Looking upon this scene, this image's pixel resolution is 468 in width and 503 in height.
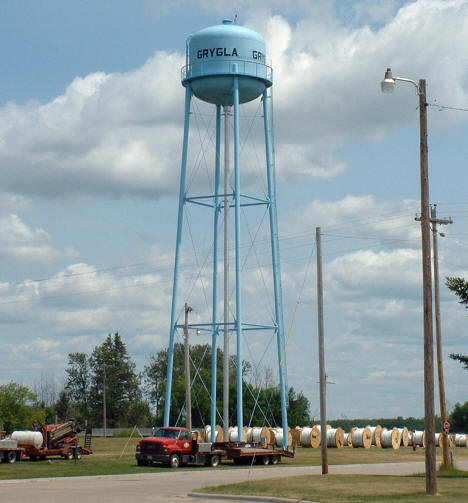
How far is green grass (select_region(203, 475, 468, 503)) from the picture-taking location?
76.4ft

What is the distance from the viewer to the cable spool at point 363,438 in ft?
213

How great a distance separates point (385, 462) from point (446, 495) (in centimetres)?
2516

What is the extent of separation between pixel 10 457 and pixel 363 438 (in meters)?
28.7

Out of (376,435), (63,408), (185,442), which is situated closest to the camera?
(185,442)

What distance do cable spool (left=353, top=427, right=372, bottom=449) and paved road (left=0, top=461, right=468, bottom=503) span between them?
25.4 meters

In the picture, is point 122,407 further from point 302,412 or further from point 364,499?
point 364,499

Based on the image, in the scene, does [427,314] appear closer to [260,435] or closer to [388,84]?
→ [388,84]

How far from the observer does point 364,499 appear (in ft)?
75.7

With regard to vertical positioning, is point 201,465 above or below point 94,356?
below

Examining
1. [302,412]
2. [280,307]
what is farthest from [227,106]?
[302,412]

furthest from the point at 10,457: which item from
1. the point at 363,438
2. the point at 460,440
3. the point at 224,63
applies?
the point at 460,440

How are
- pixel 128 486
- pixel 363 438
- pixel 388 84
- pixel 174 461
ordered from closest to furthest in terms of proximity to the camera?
pixel 388 84
pixel 128 486
pixel 174 461
pixel 363 438

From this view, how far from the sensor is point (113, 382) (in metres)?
124

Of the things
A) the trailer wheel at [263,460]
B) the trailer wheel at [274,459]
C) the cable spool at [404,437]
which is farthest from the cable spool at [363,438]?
the trailer wheel at [263,460]
